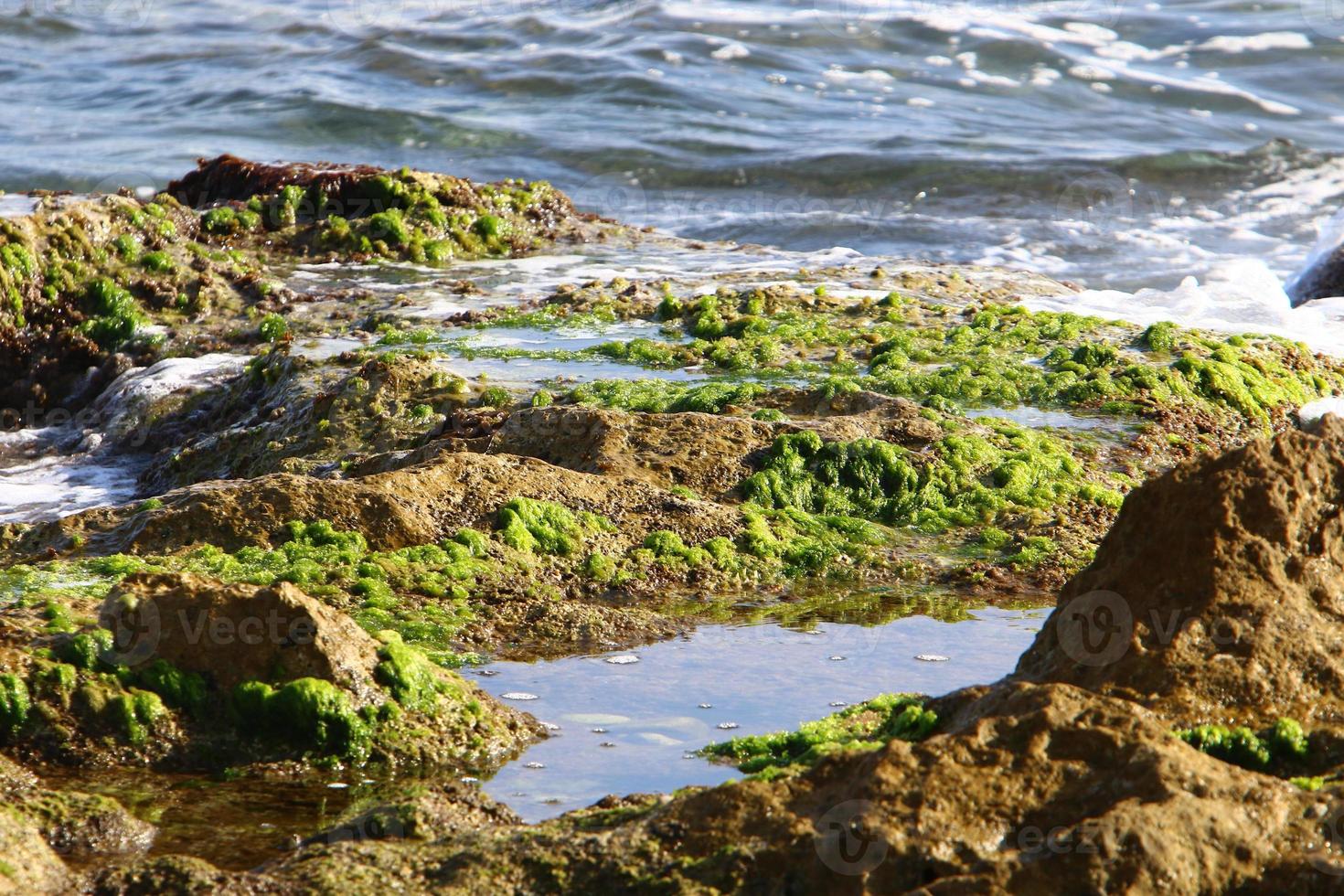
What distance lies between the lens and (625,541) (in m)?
6.15

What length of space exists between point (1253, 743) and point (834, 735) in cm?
115

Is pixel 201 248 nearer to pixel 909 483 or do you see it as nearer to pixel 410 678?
pixel 909 483

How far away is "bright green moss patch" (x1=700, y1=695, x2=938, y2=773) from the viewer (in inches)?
157

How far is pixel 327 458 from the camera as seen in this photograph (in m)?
7.59

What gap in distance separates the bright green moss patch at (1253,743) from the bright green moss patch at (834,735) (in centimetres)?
67

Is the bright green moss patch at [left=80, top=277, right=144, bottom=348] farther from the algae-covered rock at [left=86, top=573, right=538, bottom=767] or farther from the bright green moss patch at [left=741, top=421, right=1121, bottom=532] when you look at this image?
the algae-covered rock at [left=86, top=573, right=538, bottom=767]

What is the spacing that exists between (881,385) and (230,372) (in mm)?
4046

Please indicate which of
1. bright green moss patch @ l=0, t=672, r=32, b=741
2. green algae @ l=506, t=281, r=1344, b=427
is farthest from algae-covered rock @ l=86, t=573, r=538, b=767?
green algae @ l=506, t=281, r=1344, b=427

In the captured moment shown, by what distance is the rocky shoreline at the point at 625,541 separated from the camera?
3176 millimetres

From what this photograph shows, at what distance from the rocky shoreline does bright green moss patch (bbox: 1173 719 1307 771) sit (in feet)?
0.03

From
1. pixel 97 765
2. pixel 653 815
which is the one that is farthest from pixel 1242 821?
pixel 97 765

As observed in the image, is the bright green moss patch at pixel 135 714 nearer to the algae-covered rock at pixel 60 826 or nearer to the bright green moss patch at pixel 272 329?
the algae-covered rock at pixel 60 826

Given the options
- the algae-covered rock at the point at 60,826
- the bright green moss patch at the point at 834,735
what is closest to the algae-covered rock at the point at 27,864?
the algae-covered rock at the point at 60,826

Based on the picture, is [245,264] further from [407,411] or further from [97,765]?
[97,765]
